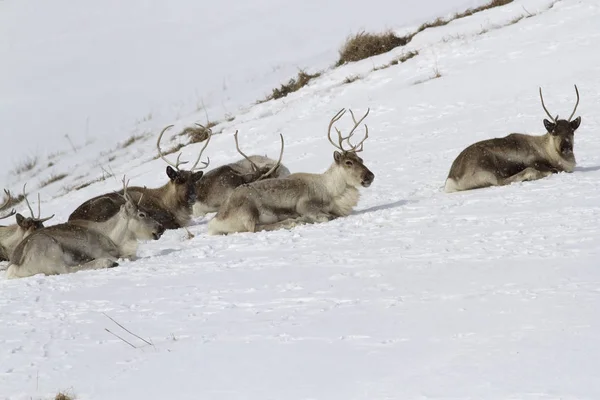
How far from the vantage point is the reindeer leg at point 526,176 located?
12039 mm

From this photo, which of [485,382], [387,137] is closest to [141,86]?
[387,137]

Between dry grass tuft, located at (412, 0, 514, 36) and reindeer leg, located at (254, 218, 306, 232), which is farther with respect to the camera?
dry grass tuft, located at (412, 0, 514, 36)

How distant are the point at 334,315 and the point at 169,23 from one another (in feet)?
99.7

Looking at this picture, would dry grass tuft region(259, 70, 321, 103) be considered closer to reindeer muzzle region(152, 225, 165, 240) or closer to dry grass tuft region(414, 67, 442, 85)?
dry grass tuft region(414, 67, 442, 85)

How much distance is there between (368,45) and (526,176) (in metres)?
11.8

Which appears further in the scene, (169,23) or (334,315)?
(169,23)

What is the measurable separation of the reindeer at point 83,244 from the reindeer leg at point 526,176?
4.08 m

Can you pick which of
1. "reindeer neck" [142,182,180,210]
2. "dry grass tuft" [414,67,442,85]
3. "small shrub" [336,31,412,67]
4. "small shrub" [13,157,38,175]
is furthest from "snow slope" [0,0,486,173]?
"reindeer neck" [142,182,180,210]

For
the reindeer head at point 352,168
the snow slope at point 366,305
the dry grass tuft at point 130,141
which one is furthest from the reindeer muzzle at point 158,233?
the dry grass tuft at point 130,141

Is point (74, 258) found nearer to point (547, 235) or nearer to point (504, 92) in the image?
point (547, 235)

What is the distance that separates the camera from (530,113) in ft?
51.3

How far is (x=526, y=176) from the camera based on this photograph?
39.5 feet

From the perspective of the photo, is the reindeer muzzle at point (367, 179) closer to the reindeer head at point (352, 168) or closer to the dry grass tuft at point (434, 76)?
the reindeer head at point (352, 168)

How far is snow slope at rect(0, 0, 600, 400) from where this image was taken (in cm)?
586
